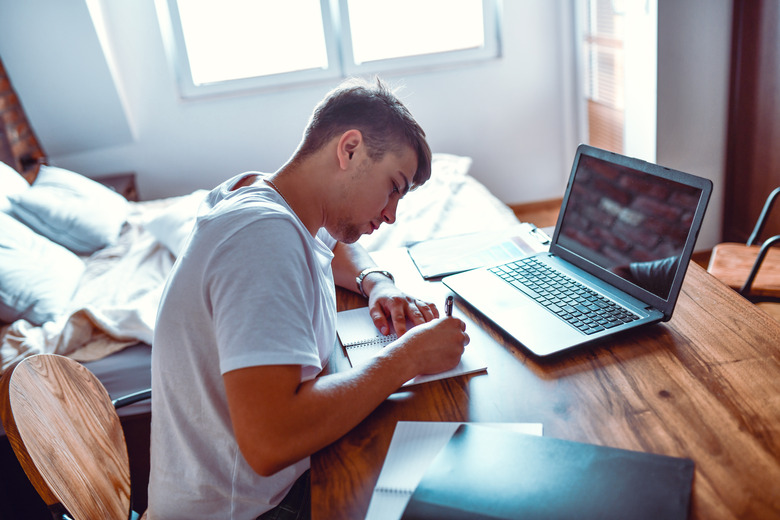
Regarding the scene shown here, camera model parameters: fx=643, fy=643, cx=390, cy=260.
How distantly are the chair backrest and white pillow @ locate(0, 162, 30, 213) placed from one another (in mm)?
1527

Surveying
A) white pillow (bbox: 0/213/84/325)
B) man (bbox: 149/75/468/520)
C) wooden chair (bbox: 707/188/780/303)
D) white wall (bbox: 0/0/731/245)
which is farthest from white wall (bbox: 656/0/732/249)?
white pillow (bbox: 0/213/84/325)

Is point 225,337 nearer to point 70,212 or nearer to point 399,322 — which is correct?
point 399,322

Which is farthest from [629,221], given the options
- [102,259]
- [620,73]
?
[620,73]

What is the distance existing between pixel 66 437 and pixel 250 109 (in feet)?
8.90

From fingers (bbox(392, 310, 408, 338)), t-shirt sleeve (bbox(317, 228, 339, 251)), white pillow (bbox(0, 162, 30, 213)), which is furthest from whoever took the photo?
white pillow (bbox(0, 162, 30, 213))

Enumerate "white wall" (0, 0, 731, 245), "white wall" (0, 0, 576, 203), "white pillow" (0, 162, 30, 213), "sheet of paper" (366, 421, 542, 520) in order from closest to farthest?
"sheet of paper" (366, 421, 542, 520)
"white pillow" (0, 162, 30, 213)
"white wall" (0, 0, 731, 245)
"white wall" (0, 0, 576, 203)

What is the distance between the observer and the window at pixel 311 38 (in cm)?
338

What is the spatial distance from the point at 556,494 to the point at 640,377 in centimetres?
29

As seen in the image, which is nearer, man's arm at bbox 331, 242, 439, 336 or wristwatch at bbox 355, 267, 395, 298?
man's arm at bbox 331, 242, 439, 336

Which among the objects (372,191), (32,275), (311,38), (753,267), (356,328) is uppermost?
(311,38)

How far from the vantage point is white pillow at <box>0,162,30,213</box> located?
2.34 meters

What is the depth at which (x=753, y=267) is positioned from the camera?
1796 millimetres

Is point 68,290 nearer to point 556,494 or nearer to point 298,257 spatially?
point 298,257

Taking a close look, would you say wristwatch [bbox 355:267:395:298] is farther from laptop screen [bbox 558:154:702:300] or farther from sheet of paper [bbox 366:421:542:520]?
sheet of paper [bbox 366:421:542:520]
